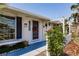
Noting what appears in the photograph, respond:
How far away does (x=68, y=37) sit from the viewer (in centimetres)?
744

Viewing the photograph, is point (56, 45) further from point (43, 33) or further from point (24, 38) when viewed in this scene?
point (24, 38)

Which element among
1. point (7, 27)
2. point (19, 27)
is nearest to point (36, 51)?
point (7, 27)

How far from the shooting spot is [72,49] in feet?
23.8

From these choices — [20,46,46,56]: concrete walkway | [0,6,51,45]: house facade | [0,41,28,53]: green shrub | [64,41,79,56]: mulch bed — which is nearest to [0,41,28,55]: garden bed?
[0,41,28,53]: green shrub

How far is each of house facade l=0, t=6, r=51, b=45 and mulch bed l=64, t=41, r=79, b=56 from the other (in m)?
0.89

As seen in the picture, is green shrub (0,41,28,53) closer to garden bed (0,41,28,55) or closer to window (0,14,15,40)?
garden bed (0,41,28,55)

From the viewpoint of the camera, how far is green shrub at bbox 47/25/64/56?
7.14 m

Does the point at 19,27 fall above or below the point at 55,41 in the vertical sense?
above

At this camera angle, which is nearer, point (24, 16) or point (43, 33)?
point (43, 33)

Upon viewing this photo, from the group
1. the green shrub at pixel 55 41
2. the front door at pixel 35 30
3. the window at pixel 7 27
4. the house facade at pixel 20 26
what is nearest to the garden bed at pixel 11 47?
the house facade at pixel 20 26

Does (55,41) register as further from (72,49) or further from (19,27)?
(19,27)

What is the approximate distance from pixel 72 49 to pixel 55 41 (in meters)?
0.62

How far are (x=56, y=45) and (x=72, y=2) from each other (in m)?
1.44

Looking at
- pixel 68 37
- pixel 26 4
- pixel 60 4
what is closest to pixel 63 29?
pixel 68 37
